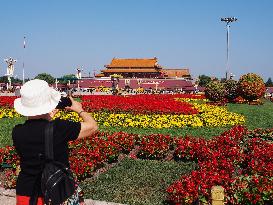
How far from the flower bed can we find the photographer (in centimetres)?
308

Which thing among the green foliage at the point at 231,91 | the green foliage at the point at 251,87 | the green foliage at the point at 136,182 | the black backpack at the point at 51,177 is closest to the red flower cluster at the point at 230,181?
the green foliage at the point at 136,182

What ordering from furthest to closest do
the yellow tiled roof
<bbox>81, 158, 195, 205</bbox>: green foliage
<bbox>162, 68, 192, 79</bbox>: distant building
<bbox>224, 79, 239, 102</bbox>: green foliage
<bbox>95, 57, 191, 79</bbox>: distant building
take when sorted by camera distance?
<bbox>162, 68, 192, 79</bbox>: distant building → the yellow tiled roof → <bbox>95, 57, 191, 79</bbox>: distant building → <bbox>224, 79, 239, 102</bbox>: green foliage → <bbox>81, 158, 195, 205</bbox>: green foliage

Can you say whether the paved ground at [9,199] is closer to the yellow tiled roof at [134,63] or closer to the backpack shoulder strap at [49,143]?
the backpack shoulder strap at [49,143]

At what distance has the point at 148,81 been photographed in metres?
70.3

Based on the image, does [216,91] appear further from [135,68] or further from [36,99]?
[135,68]

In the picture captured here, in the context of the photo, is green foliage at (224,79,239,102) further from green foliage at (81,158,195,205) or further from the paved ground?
the paved ground

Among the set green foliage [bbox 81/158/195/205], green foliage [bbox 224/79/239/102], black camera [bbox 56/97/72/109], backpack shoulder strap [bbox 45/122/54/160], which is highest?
black camera [bbox 56/97/72/109]

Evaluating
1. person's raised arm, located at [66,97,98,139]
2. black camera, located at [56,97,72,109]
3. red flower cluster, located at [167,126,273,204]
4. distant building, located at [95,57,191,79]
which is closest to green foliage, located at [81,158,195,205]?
red flower cluster, located at [167,126,273,204]

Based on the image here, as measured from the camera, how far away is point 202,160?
348 inches

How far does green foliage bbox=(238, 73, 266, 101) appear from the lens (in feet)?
97.5

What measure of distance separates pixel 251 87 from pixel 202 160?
22.3 meters

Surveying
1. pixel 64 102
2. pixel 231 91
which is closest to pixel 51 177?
pixel 64 102

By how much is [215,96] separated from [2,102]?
15.9m

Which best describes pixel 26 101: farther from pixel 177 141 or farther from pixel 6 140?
pixel 6 140
